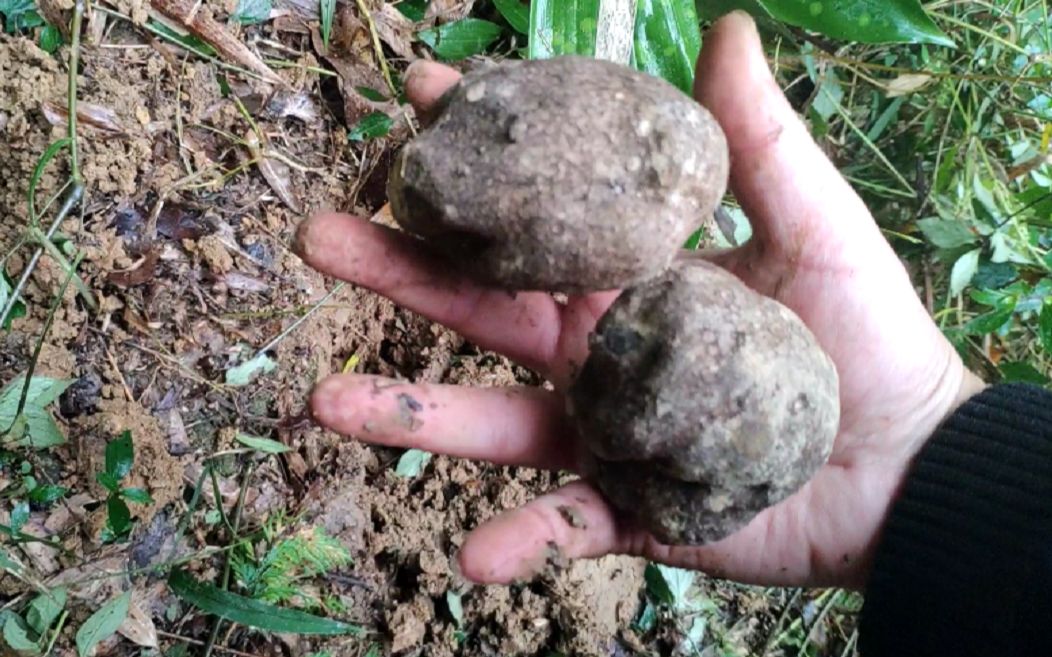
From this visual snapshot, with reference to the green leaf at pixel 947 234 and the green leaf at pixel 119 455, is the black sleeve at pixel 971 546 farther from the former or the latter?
the green leaf at pixel 119 455

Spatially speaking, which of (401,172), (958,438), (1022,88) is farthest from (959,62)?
(401,172)

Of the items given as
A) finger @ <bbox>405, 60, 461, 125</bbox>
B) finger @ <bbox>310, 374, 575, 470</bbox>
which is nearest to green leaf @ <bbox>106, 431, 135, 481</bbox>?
finger @ <bbox>310, 374, 575, 470</bbox>

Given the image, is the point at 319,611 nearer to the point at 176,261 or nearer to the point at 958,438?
the point at 176,261

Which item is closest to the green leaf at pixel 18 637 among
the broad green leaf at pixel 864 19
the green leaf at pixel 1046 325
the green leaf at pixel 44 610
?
the green leaf at pixel 44 610

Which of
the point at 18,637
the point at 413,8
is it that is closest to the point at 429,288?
the point at 18,637

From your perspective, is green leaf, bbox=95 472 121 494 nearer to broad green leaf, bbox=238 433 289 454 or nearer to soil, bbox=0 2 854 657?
soil, bbox=0 2 854 657

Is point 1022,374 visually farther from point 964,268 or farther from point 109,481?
point 109,481
